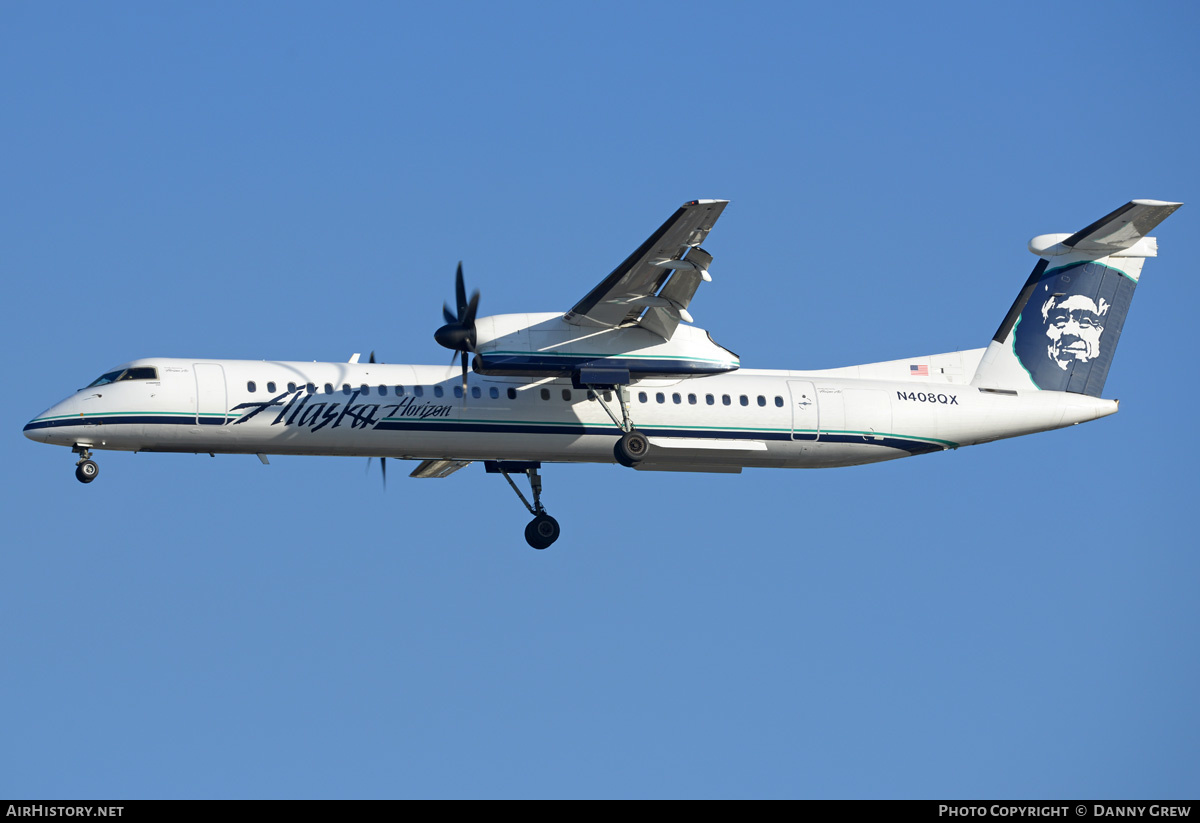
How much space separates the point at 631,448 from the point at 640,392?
46.5 inches

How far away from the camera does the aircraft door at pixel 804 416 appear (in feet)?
85.7

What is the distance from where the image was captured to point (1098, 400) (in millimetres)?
27344

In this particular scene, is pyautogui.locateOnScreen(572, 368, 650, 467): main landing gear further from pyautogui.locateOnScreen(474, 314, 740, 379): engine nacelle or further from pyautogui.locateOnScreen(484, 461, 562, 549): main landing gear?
pyautogui.locateOnScreen(484, 461, 562, 549): main landing gear

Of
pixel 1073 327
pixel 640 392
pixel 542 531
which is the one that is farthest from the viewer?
pixel 1073 327

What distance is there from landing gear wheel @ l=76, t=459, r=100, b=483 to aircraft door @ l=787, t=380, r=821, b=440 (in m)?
12.2

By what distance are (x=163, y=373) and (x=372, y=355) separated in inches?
160

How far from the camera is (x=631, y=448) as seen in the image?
25.0 metres

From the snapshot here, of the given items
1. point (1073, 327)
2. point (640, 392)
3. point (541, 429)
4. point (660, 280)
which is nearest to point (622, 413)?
point (640, 392)

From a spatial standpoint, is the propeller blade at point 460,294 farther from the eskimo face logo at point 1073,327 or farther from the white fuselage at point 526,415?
the eskimo face logo at point 1073,327

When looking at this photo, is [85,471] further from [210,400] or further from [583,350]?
[583,350]

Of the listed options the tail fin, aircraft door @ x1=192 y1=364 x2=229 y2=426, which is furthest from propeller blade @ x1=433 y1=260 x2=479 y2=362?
the tail fin

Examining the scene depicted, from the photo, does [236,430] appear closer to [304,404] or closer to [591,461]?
[304,404]

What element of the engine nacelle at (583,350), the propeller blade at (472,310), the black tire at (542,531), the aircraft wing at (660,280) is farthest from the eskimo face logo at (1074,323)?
the propeller blade at (472,310)
